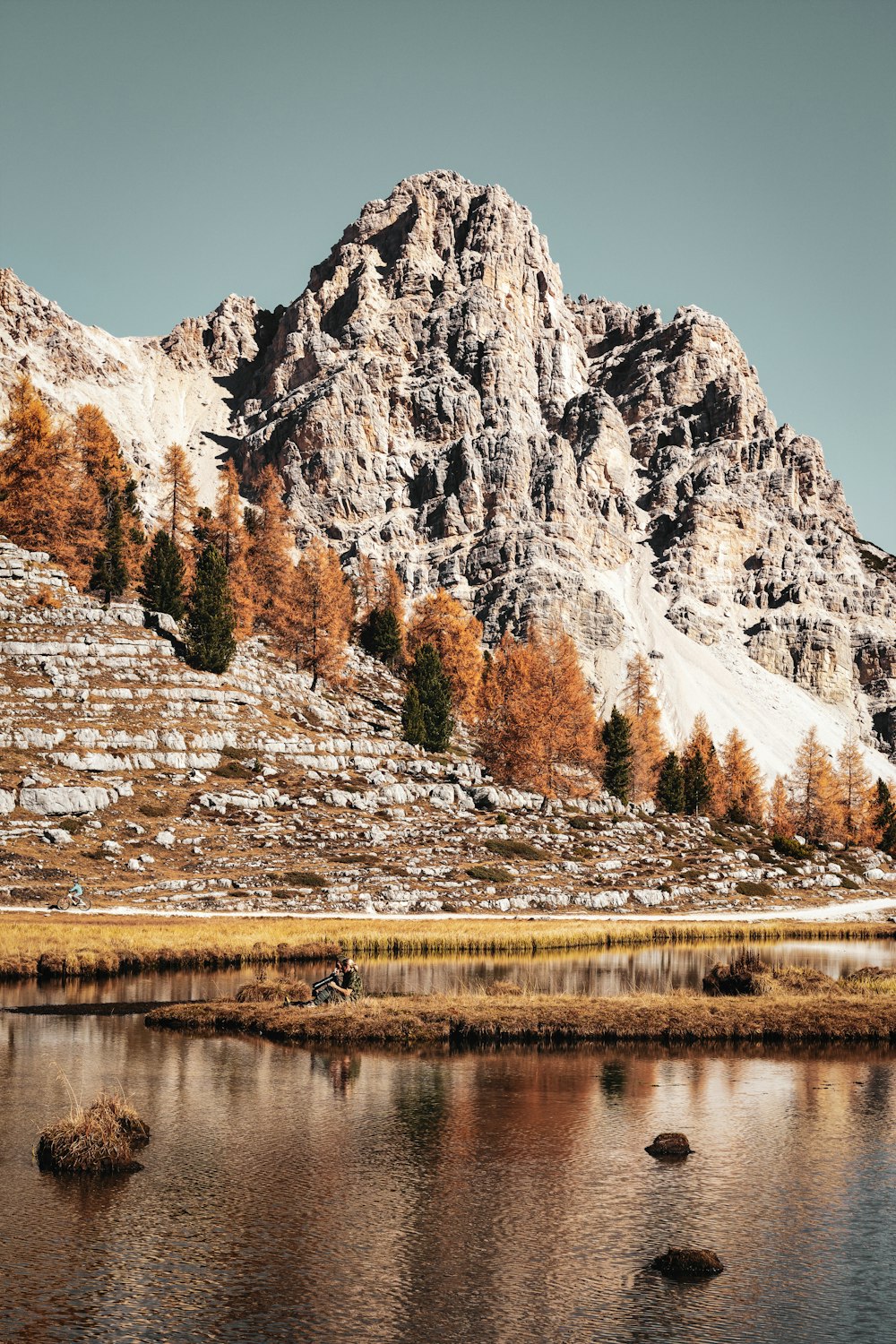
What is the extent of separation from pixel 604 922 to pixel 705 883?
1049 inches

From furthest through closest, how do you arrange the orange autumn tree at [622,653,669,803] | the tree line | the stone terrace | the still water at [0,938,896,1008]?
the orange autumn tree at [622,653,669,803], the tree line, the stone terrace, the still water at [0,938,896,1008]

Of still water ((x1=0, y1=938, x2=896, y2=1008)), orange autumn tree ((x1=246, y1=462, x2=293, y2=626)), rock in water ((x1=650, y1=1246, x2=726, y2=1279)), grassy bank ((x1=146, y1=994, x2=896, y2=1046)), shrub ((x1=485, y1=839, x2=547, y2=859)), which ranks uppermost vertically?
orange autumn tree ((x1=246, y1=462, x2=293, y2=626))

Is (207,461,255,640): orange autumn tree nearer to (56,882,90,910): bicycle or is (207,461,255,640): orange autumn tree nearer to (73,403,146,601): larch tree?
(73,403,146,601): larch tree

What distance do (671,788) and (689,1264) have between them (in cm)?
12050

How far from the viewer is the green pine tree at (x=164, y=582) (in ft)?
380

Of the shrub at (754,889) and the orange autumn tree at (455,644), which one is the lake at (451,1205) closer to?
the shrub at (754,889)

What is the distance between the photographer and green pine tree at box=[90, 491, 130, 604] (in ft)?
373

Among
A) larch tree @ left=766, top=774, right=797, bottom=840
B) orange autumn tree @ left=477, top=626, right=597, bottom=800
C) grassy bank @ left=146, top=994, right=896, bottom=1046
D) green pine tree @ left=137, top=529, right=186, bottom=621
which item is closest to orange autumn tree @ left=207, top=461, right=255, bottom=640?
green pine tree @ left=137, top=529, right=186, bottom=621

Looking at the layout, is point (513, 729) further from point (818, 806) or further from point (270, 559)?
point (818, 806)

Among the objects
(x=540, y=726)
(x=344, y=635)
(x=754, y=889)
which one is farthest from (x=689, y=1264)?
(x=344, y=635)

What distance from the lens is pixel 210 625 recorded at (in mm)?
108250

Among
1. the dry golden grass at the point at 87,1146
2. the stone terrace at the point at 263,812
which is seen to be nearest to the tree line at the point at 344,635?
the stone terrace at the point at 263,812

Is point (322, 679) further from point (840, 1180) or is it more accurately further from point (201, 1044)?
point (840, 1180)

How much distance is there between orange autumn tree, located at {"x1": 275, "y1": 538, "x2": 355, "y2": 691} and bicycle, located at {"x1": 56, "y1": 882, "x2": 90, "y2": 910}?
2427 inches
